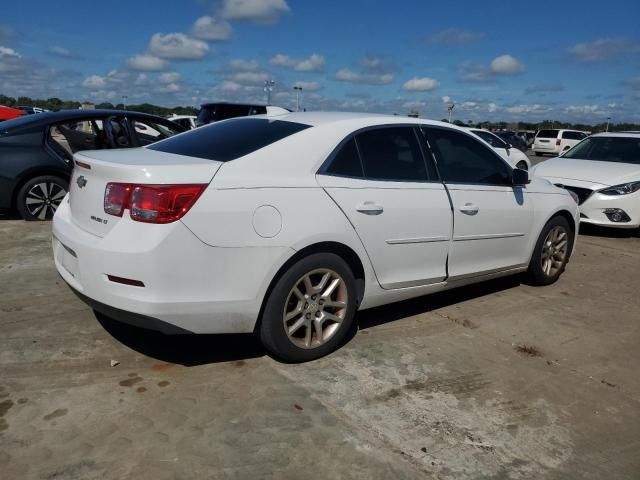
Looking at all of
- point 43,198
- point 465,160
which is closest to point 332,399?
point 465,160

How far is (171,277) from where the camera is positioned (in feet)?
9.52

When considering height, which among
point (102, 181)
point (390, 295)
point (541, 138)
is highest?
point (541, 138)

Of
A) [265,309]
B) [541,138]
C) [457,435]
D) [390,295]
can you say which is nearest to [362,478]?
[457,435]

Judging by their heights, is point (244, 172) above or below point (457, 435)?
above

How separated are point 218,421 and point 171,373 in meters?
0.63

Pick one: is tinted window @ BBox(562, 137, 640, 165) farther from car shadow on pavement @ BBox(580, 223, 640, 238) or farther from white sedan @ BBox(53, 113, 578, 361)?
white sedan @ BBox(53, 113, 578, 361)

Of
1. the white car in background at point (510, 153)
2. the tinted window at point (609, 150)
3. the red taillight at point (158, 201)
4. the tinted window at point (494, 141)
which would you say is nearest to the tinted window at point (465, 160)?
the red taillight at point (158, 201)

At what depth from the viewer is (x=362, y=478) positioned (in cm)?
246

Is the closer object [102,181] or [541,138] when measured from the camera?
[102,181]

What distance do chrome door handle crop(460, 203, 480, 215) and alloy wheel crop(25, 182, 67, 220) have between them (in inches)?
209

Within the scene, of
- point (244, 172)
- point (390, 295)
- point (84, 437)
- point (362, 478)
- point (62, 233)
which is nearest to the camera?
point (362, 478)

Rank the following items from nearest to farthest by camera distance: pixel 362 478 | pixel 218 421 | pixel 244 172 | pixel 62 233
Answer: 1. pixel 362 478
2. pixel 218 421
3. pixel 244 172
4. pixel 62 233

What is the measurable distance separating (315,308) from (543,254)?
292cm

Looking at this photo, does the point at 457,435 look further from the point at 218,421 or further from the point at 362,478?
the point at 218,421
